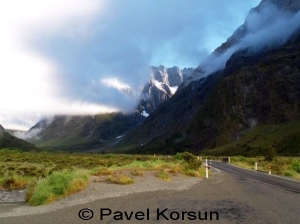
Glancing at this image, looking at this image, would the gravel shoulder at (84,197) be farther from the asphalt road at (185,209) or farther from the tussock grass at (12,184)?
the tussock grass at (12,184)

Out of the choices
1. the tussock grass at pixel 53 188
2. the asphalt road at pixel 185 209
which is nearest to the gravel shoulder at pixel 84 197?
the tussock grass at pixel 53 188

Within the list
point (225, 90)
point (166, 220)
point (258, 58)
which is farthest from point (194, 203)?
point (258, 58)

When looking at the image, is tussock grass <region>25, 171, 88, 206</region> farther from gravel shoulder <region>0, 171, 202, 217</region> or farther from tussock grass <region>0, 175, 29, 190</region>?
tussock grass <region>0, 175, 29, 190</region>

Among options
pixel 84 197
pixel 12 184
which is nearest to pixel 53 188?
pixel 84 197

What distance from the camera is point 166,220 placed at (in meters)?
9.43

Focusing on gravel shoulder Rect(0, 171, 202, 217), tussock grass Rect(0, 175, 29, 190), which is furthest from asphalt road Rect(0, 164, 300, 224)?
tussock grass Rect(0, 175, 29, 190)

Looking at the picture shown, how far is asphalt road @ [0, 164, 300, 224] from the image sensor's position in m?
9.50

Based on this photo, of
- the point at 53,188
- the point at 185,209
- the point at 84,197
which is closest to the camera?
the point at 185,209

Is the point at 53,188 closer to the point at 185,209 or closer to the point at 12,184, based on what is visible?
the point at 185,209

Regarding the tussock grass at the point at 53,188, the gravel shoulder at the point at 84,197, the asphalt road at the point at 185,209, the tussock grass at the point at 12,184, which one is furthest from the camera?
the tussock grass at the point at 12,184

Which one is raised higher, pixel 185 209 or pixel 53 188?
pixel 53 188

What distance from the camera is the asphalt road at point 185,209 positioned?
950 cm

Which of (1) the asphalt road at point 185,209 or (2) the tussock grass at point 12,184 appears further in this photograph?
(2) the tussock grass at point 12,184

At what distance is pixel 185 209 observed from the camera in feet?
35.8
